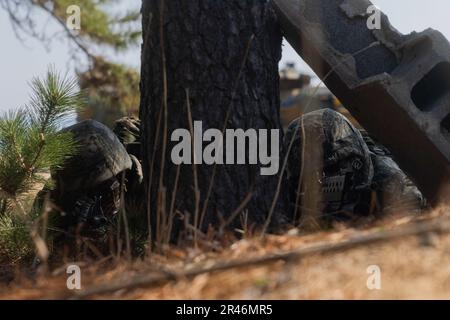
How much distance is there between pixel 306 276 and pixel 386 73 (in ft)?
6.05

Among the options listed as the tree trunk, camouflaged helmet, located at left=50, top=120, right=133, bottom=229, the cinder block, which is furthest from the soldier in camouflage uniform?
camouflaged helmet, located at left=50, top=120, right=133, bottom=229

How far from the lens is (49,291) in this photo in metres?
2.30

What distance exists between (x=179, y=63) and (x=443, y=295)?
6.16 feet

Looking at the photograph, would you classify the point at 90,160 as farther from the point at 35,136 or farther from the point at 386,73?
the point at 386,73

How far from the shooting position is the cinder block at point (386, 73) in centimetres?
375

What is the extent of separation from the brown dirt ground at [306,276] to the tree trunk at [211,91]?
89 cm

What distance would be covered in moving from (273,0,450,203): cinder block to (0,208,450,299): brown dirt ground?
4.49 ft

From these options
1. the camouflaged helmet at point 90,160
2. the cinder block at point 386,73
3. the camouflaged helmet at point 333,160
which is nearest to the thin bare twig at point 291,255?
the cinder block at point 386,73

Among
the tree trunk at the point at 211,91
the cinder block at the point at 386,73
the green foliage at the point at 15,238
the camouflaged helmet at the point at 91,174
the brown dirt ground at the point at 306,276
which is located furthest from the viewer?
the camouflaged helmet at the point at 91,174

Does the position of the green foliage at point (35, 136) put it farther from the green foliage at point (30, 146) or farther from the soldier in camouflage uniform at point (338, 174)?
the soldier in camouflage uniform at point (338, 174)

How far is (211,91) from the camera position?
3.46 metres

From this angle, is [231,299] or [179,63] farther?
[179,63]
